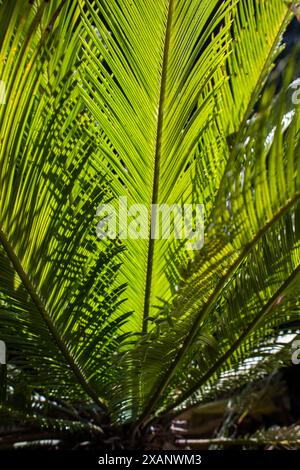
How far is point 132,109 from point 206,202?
0.27 m

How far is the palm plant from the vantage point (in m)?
1.12

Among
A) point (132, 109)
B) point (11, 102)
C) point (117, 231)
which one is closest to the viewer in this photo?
point (11, 102)

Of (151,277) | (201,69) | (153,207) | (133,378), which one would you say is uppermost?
(201,69)

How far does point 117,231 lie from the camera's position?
1.44 m

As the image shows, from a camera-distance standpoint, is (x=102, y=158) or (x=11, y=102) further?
(x=102, y=158)

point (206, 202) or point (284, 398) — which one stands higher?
point (206, 202)

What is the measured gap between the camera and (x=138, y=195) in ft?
4.64

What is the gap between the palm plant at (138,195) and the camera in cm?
112

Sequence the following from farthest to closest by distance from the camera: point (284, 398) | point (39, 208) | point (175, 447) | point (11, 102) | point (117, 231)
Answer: point (284, 398), point (175, 447), point (117, 231), point (39, 208), point (11, 102)

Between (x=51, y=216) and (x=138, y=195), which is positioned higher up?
(x=138, y=195)

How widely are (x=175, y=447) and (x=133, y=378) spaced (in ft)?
1.57

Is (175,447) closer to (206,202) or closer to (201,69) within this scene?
(206,202)

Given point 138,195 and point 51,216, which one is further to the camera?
point 138,195

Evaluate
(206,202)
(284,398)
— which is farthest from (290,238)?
(284,398)
